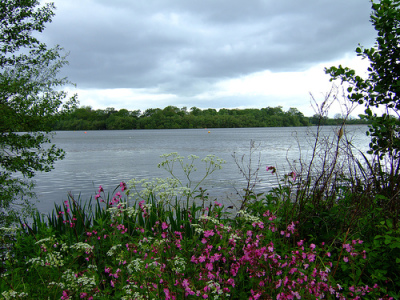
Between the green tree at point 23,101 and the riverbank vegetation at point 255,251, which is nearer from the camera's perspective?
the riverbank vegetation at point 255,251

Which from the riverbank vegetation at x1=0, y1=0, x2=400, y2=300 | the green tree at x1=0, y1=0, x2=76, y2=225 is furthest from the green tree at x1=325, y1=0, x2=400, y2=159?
the green tree at x1=0, y1=0, x2=76, y2=225

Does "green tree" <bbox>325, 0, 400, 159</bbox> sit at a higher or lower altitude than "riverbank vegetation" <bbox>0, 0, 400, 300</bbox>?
higher

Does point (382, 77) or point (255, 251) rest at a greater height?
point (382, 77)

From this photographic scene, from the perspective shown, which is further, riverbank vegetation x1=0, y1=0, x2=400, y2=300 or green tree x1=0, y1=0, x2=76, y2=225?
green tree x1=0, y1=0, x2=76, y2=225

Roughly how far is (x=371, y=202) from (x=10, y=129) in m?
7.22

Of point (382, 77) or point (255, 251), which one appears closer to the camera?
point (255, 251)

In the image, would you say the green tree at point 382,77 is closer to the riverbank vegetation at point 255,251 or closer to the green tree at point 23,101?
the riverbank vegetation at point 255,251

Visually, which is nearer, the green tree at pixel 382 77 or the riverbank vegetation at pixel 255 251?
the riverbank vegetation at pixel 255 251

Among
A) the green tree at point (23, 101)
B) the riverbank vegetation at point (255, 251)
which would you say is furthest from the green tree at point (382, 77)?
the green tree at point (23, 101)

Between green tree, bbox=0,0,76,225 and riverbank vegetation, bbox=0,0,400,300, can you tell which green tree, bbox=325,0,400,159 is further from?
green tree, bbox=0,0,76,225

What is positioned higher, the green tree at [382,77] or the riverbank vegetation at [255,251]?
the green tree at [382,77]

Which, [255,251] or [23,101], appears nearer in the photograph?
[255,251]

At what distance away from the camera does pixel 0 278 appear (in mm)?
3730

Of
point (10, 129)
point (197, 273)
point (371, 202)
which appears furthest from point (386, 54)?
point (10, 129)
